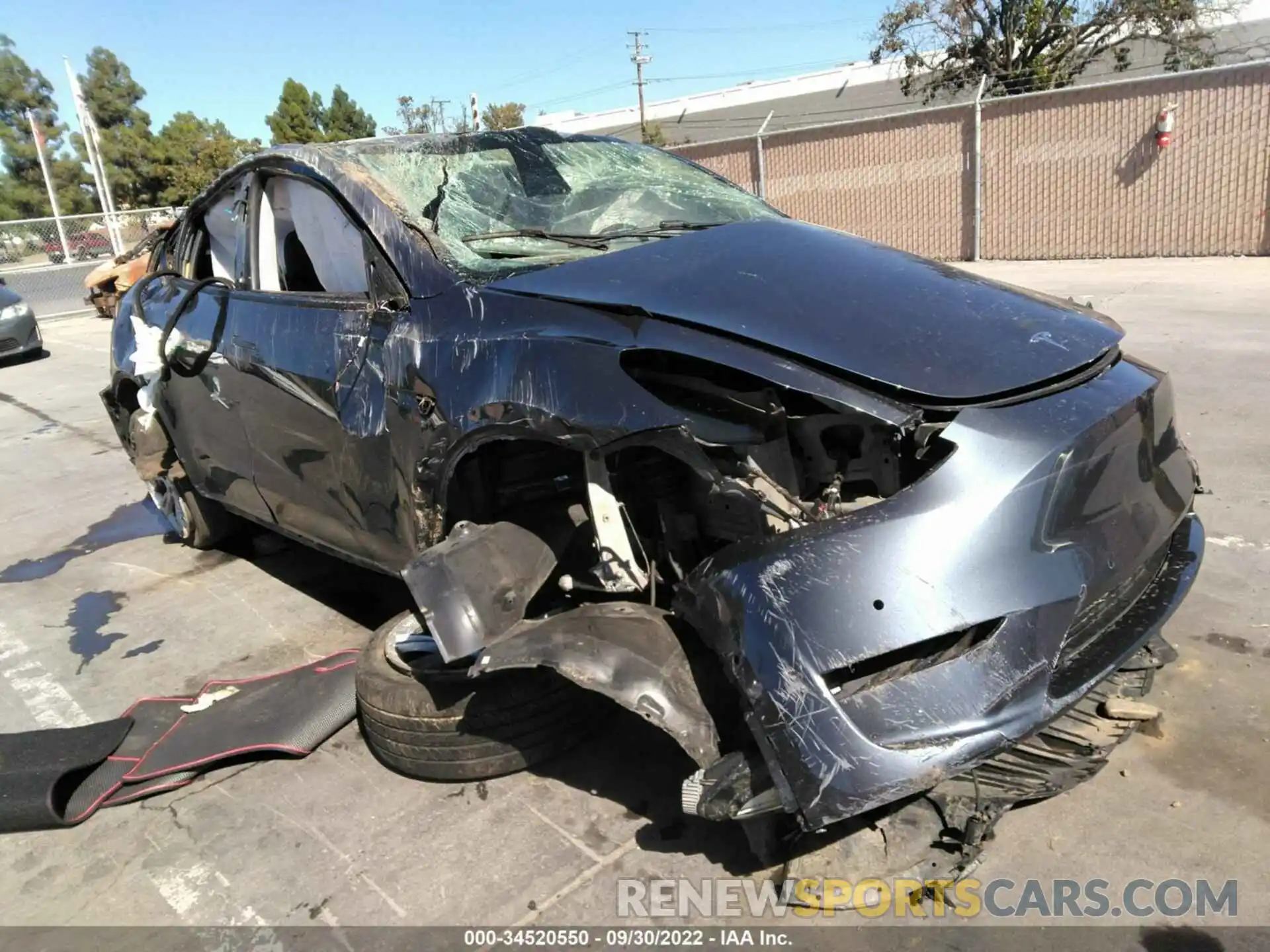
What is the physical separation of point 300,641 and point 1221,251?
44.5ft

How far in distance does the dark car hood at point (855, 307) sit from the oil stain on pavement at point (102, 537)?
12.9 ft

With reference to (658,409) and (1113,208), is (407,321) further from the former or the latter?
(1113,208)

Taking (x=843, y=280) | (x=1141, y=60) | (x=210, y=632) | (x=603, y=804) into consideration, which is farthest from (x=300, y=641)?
(x=1141, y=60)

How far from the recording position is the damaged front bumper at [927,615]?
1840 millimetres

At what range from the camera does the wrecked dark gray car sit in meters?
1.89

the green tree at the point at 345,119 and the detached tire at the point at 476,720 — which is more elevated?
the green tree at the point at 345,119

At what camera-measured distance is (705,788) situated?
1.99m

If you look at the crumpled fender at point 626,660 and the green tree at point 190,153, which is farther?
the green tree at point 190,153

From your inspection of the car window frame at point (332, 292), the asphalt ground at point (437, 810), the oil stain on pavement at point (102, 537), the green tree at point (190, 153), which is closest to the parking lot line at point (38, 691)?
the asphalt ground at point (437, 810)

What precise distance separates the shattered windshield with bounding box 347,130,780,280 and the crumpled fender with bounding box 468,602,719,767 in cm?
103

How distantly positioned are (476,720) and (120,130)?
59254mm

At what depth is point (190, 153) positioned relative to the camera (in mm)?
47031

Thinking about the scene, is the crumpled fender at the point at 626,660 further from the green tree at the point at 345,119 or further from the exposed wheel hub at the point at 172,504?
the green tree at the point at 345,119

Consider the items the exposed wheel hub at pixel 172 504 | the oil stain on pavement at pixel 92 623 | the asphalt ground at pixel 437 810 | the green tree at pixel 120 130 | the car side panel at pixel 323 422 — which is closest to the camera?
the asphalt ground at pixel 437 810
